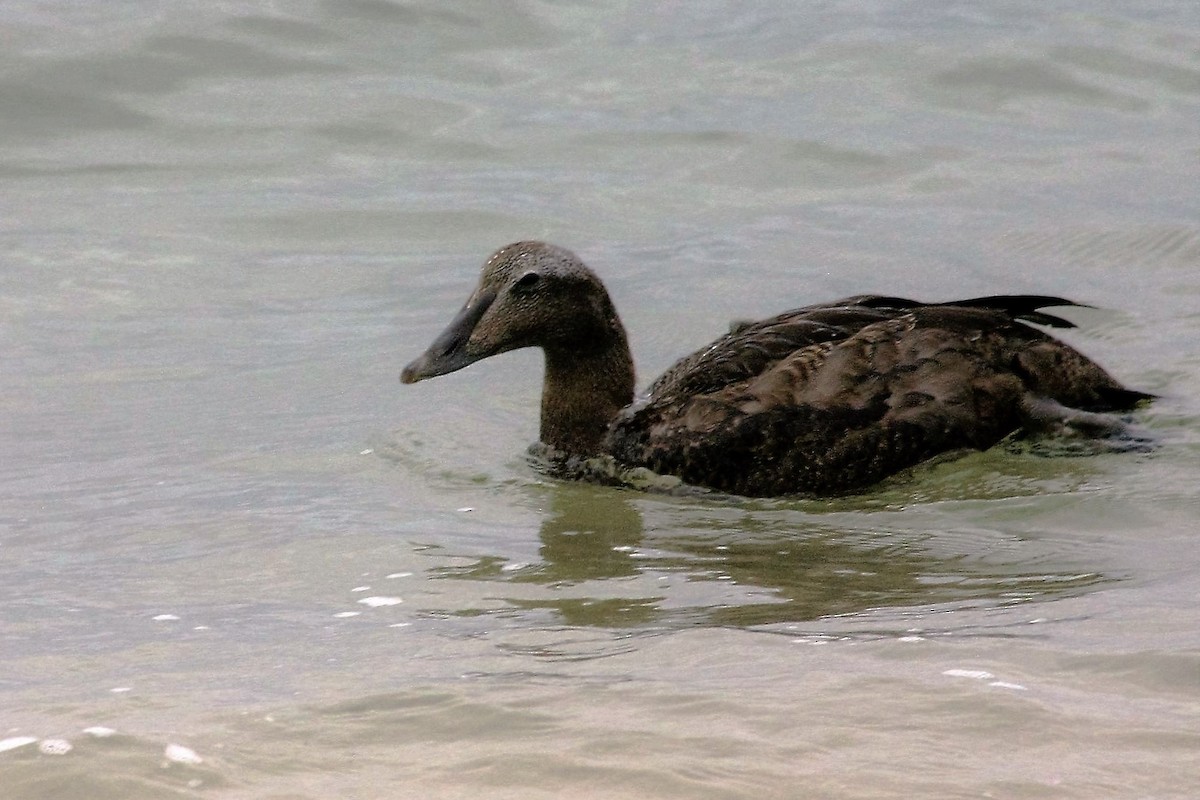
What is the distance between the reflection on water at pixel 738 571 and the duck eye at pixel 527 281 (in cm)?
103

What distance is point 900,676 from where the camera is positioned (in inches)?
189

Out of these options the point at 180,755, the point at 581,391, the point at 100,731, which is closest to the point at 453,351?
the point at 581,391

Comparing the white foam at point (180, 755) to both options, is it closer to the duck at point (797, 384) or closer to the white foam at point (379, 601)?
the white foam at point (379, 601)

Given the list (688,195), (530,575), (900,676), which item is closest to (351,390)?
(530,575)

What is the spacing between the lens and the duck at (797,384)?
740 cm

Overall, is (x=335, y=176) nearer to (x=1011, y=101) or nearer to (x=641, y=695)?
(x=1011, y=101)

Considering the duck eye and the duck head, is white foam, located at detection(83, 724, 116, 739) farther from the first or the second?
the duck eye

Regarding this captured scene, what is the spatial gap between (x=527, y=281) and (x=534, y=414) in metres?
1.39

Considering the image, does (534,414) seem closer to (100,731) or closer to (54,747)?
(100,731)

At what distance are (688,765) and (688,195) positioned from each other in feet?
29.3

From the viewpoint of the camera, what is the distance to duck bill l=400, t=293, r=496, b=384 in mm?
7680

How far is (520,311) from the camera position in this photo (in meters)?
7.73

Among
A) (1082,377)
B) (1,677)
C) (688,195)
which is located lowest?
(1,677)

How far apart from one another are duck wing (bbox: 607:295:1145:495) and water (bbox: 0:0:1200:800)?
180mm
